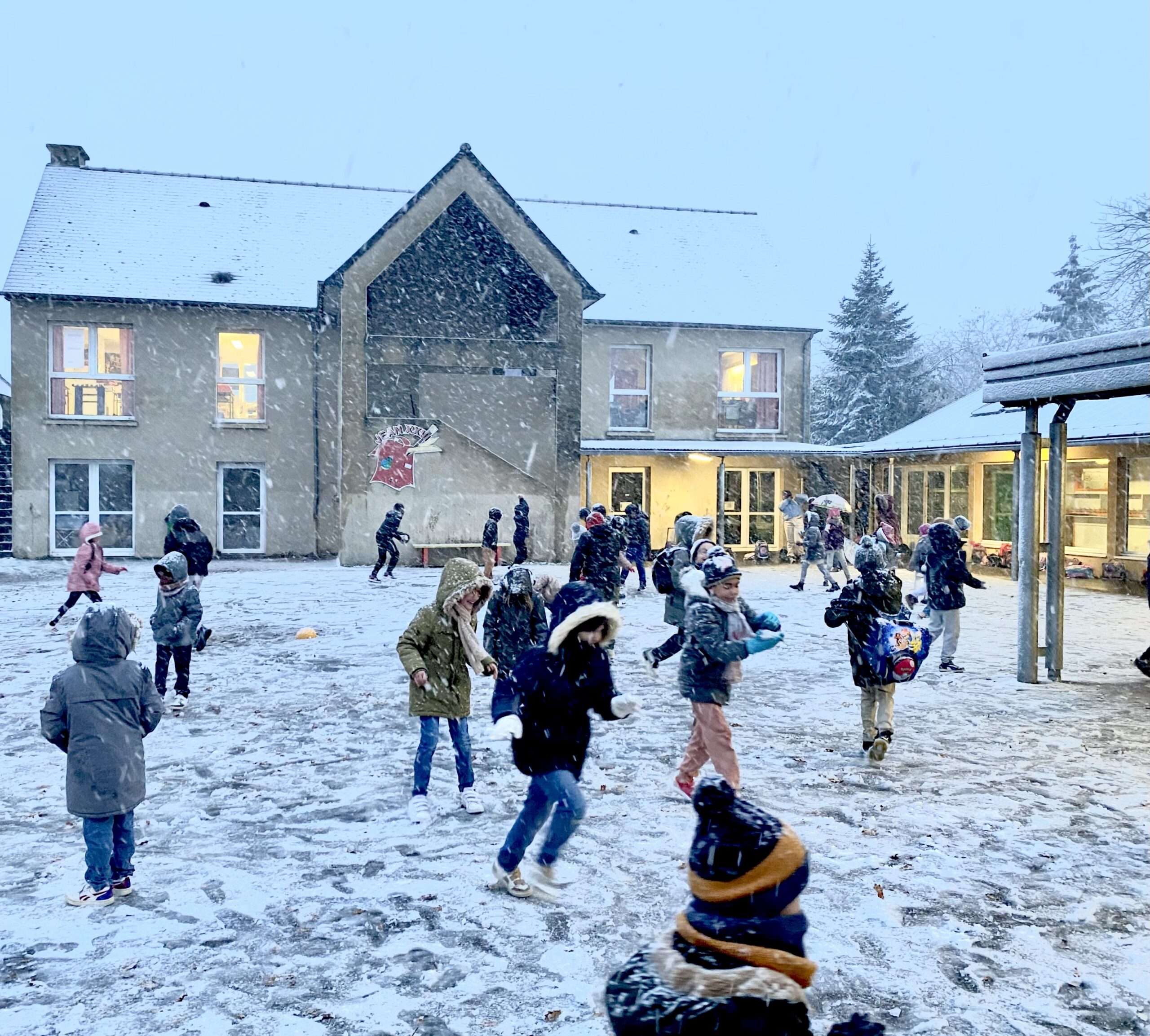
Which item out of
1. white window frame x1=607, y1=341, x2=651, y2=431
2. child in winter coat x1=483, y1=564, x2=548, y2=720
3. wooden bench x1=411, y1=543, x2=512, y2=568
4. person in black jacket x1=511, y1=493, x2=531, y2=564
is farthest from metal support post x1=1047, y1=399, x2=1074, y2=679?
white window frame x1=607, y1=341, x2=651, y2=431

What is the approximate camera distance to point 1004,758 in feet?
24.3

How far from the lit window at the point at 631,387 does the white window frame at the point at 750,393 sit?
2.12m

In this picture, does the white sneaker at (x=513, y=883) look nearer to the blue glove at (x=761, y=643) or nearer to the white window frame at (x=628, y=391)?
the blue glove at (x=761, y=643)

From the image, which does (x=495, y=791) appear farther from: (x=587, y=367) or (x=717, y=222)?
(x=717, y=222)

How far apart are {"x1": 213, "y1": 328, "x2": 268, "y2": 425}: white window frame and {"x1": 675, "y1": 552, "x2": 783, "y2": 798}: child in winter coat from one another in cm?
2076

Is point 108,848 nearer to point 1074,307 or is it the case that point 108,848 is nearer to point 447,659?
A: point 447,659

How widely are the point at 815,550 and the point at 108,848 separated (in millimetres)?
14858

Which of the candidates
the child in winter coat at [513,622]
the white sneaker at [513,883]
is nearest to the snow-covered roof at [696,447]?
the child in winter coat at [513,622]

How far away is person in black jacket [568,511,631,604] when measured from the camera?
10703 millimetres

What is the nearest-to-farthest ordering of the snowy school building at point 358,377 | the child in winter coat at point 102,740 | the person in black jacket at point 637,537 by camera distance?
1. the child in winter coat at point 102,740
2. the person in black jacket at point 637,537
3. the snowy school building at point 358,377

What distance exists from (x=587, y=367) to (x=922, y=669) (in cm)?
1760

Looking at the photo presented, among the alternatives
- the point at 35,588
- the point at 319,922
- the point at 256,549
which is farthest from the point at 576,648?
the point at 256,549

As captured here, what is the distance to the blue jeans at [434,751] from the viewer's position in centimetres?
620

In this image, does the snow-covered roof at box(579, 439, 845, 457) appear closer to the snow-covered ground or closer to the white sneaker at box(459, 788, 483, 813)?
the snow-covered ground
